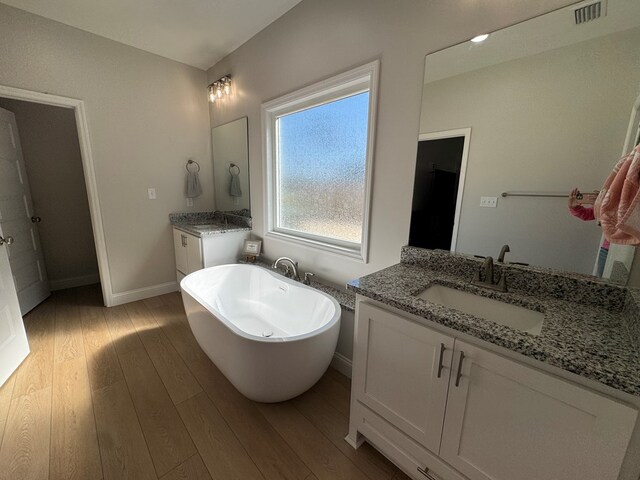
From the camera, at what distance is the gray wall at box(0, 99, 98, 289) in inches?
111

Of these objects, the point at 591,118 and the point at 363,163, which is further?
the point at 363,163

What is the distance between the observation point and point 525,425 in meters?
0.78

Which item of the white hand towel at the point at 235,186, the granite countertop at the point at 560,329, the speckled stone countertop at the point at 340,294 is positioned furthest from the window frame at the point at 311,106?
the granite countertop at the point at 560,329

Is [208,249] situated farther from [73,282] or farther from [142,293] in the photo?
[73,282]

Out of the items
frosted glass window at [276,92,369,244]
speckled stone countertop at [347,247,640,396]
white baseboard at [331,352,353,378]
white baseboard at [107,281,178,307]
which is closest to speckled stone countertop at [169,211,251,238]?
frosted glass window at [276,92,369,244]

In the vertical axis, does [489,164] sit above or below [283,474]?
above

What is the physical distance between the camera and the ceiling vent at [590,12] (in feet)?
3.16

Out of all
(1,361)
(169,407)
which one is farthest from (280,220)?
(1,361)

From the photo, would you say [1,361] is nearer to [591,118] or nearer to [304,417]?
[304,417]

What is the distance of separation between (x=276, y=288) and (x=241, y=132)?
1656 mm

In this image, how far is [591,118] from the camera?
1.01 metres

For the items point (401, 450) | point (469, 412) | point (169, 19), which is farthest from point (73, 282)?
point (469, 412)

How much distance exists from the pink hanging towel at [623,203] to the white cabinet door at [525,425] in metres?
0.46

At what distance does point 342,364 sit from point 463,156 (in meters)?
1.55
